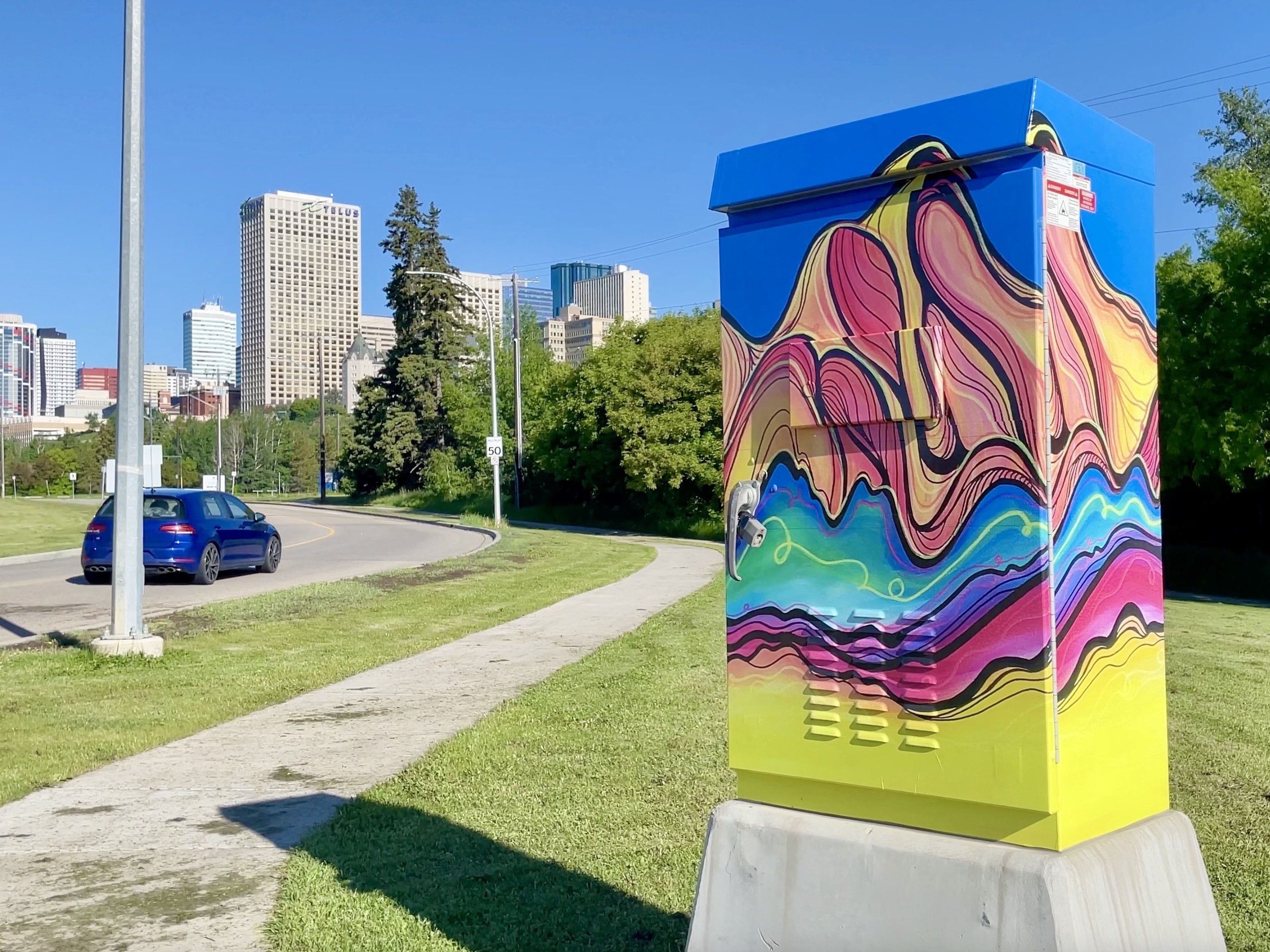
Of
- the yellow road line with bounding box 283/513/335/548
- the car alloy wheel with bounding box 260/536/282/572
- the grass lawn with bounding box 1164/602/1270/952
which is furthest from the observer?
the yellow road line with bounding box 283/513/335/548

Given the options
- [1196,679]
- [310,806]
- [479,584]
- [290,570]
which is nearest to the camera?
[310,806]

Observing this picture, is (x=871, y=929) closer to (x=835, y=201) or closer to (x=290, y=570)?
(x=835, y=201)

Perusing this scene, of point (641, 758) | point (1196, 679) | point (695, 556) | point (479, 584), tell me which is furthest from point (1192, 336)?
point (641, 758)

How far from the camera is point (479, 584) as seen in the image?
19.2 metres

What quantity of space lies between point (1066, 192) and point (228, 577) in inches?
826

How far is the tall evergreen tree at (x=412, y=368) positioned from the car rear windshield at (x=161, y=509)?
47990mm

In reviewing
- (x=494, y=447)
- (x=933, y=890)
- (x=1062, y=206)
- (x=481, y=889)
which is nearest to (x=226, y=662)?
(x=481, y=889)

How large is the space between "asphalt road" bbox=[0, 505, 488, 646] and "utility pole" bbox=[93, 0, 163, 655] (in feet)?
6.86

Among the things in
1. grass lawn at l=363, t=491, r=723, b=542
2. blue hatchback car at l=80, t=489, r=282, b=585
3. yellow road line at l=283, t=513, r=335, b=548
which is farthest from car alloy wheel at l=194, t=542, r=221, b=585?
grass lawn at l=363, t=491, r=723, b=542

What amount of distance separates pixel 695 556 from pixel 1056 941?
2594cm

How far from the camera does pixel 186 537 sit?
19.9 metres

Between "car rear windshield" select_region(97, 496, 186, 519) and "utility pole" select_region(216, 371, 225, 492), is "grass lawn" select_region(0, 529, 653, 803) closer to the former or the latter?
"car rear windshield" select_region(97, 496, 186, 519)

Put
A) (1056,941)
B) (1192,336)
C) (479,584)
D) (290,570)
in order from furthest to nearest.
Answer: (1192,336), (290,570), (479,584), (1056,941)

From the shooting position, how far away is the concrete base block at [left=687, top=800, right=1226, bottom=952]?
2619 millimetres
